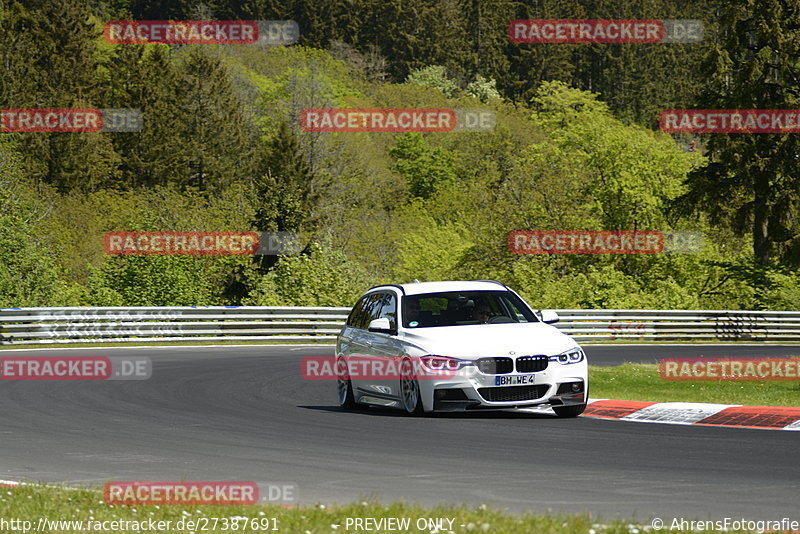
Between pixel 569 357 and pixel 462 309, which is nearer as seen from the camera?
pixel 569 357

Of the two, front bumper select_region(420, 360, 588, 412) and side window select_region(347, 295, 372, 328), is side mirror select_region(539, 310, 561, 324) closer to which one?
front bumper select_region(420, 360, 588, 412)

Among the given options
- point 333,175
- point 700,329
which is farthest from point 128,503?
point 333,175

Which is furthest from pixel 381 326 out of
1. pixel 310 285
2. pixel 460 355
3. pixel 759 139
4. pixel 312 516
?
pixel 759 139

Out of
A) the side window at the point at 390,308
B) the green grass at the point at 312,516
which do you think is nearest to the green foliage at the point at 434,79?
the side window at the point at 390,308

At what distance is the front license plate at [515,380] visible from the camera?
13398mm

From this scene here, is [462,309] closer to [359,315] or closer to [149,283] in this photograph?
[359,315]

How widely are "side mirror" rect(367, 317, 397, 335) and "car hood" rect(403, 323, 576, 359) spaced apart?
9.2 inches

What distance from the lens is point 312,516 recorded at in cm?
761

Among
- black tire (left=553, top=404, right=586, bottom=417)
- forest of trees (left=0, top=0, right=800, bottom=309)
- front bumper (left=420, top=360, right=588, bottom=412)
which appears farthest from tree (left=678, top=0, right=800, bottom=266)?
front bumper (left=420, top=360, right=588, bottom=412)

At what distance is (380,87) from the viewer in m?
132

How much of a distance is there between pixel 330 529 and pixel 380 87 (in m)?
127

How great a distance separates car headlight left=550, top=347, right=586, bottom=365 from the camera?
534 inches

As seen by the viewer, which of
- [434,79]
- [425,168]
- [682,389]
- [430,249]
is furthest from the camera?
[434,79]

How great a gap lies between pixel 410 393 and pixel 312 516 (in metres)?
6.50
